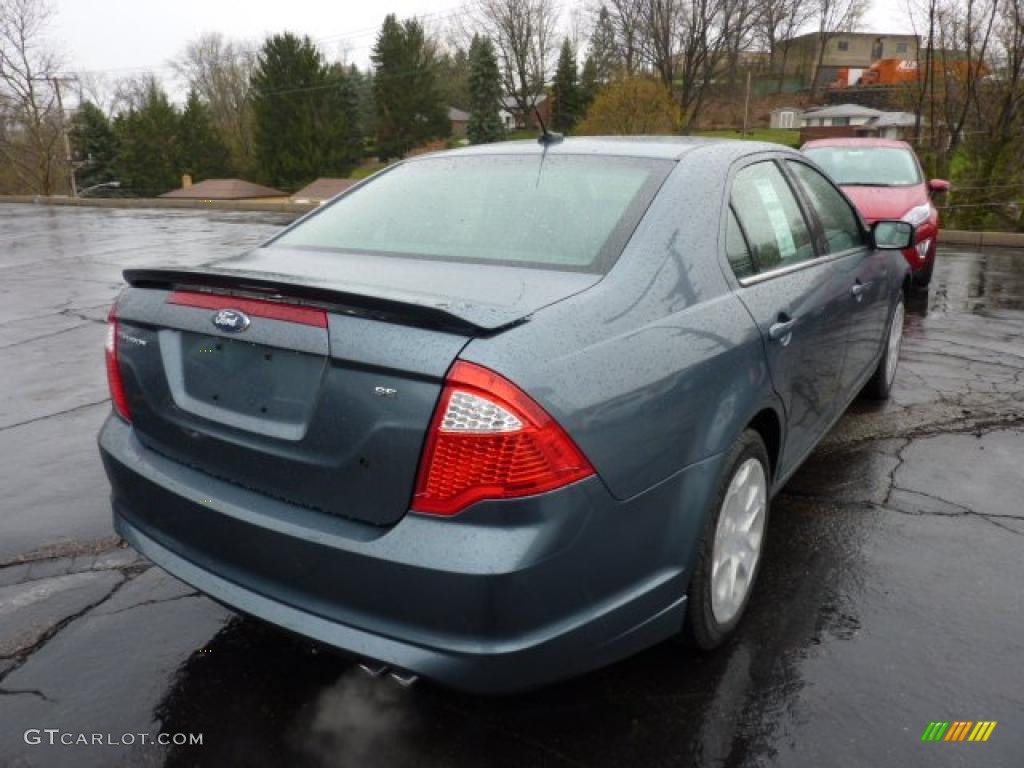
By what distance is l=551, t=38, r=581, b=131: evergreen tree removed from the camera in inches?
2352

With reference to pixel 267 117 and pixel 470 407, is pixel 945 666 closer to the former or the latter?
pixel 470 407

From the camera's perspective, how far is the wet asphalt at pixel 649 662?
2176 mm

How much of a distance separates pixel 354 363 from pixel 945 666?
6.66 ft

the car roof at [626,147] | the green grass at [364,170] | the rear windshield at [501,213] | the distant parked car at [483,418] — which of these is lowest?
the green grass at [364,170]

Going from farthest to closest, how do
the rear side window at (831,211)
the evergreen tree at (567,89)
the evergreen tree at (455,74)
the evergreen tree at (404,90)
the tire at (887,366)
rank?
the evergreen tree at (455,74)
the evergreen tree at (404,90)
the evergreen tree at (567,89)
the tire at (887,366)
the rear side window at (831,211)

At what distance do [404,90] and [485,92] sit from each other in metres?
6.28

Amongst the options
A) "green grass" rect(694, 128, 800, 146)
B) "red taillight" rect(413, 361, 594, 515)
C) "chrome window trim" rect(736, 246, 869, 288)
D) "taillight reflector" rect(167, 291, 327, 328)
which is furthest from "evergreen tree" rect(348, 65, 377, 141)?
"red taillight" rect(413, 361, 594, 515)

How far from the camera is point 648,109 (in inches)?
1334

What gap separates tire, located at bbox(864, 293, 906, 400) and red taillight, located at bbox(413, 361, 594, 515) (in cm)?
357

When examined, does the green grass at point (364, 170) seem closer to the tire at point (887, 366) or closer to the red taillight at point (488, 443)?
the tire at point (887, 366)

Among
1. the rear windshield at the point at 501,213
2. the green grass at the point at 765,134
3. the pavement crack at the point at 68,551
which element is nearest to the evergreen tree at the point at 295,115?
the green grass at the point at 765,134

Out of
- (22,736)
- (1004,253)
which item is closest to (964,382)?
(22,736)

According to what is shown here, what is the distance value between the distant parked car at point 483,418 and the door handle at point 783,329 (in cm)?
1

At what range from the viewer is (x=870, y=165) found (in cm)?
930
